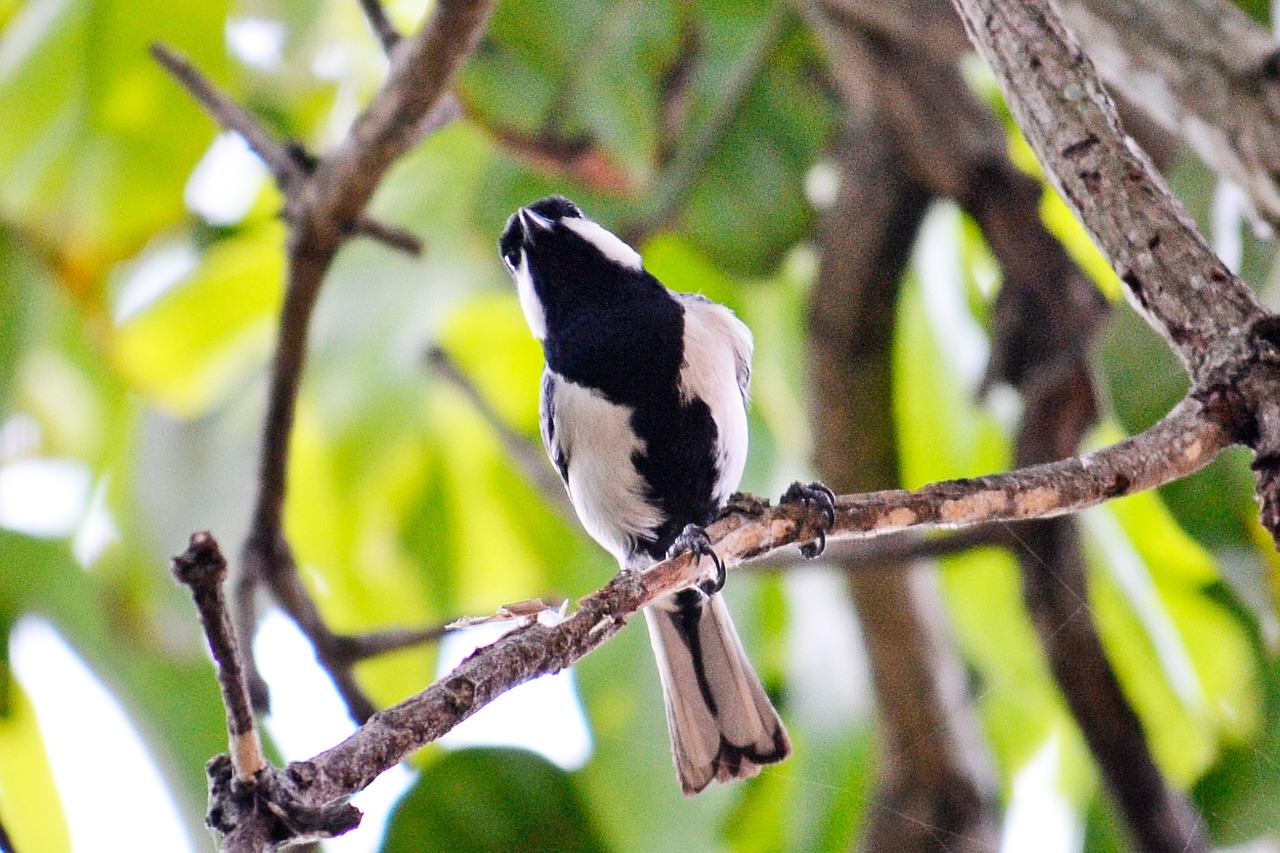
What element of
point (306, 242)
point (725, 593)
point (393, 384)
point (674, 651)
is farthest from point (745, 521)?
point (393, 384)

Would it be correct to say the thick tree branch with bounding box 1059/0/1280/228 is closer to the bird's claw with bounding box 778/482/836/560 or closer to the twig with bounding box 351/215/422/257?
the bird's claw with bounding box 778/482/836/560

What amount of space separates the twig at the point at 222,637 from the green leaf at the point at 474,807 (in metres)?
1.38

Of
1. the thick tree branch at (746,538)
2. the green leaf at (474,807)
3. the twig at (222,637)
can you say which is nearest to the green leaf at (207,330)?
the green leaf at (474,807)

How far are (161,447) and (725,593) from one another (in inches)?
45.3

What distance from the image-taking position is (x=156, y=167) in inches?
106

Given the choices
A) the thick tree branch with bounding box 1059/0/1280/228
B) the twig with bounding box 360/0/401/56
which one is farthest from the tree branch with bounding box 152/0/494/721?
the thick tree branch with bounding box 1059/0/1280/228

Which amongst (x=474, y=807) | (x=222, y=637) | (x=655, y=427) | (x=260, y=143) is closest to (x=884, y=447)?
(x=655, y=427)

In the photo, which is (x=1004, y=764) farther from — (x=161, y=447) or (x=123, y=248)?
(x=123, y=248)

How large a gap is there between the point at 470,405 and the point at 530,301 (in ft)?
2.59

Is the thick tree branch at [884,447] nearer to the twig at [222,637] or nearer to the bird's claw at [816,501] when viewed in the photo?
the bird's claw at [816,501]

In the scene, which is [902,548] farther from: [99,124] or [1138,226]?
[99,124]

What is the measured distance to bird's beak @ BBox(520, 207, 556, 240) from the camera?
1.99m

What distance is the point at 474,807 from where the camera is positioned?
2082 mm

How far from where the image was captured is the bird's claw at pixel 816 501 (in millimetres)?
1202
